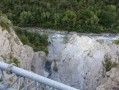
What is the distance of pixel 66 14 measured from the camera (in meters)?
33.7

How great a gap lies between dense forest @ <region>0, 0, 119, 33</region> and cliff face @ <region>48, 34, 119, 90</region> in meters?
8.19

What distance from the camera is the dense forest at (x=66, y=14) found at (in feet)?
109

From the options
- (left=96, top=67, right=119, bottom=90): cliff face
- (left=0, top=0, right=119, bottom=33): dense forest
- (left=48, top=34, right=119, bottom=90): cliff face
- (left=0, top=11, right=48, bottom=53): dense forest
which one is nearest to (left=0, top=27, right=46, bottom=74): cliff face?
(left=48, top=34, right=119, bottom=90): cliff face

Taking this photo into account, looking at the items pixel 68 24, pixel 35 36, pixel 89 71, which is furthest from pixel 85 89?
pixel 68 24

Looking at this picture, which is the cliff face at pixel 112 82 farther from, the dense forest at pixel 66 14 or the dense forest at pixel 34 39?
the dense forest at pixel 66 14

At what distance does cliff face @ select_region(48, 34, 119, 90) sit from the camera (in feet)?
72.8

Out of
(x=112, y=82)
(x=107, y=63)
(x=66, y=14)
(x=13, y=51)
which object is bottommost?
(x=66, y=14)

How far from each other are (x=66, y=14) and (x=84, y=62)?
11553 millimetres

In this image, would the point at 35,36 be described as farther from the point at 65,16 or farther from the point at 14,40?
the point at 14,40

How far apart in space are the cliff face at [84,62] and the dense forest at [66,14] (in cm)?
819

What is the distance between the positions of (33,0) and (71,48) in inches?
475

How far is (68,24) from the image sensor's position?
33656 mm

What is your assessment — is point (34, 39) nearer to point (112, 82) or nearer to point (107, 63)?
point (107, 63)

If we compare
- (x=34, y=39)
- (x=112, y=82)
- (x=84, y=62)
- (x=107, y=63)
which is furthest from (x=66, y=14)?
(x=112, y=82)
